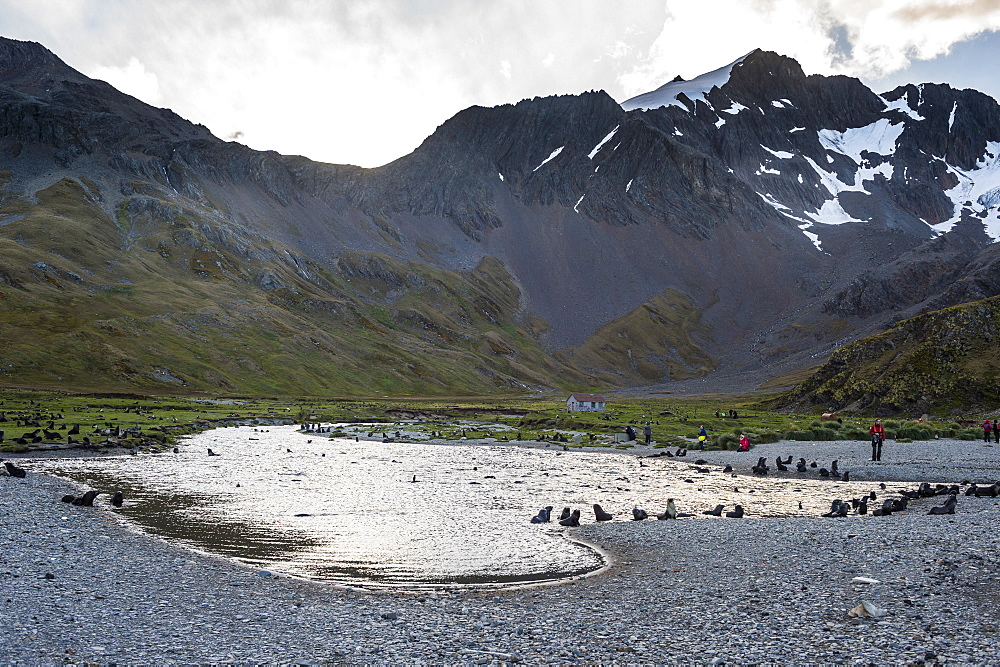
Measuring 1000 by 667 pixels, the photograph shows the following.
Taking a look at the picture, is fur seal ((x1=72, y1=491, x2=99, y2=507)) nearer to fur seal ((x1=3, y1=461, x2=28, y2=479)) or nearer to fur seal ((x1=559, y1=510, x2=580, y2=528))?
fur seal ((x1=3, y1=461, x2=28, y2=479))

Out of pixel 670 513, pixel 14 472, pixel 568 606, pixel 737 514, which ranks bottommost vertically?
pixel 14 472

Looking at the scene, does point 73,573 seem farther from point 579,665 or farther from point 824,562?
point 824,562

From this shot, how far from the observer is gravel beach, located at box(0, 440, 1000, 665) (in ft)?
48.5

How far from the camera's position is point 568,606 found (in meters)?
18.8

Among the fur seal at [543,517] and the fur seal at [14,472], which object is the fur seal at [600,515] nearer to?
the fur seal at [543,517]

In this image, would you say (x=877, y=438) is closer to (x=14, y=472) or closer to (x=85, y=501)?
(x=85, y=501)

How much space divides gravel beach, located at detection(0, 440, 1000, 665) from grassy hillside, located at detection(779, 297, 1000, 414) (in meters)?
92.5

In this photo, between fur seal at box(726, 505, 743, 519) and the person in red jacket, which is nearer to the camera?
fur seal at box(726, 505, 743, 519)

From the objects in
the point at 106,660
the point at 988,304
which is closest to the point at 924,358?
the point at 988,304

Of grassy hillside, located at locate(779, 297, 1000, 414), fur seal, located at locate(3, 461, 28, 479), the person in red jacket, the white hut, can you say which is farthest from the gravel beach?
the white hut

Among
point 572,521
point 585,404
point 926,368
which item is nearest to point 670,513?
point 572,521

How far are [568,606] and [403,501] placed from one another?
20.9m

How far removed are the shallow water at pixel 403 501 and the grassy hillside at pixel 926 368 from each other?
2612 inches

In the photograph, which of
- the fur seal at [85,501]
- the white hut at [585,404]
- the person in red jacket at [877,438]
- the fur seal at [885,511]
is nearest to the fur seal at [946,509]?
the fur seal at [885,511]
